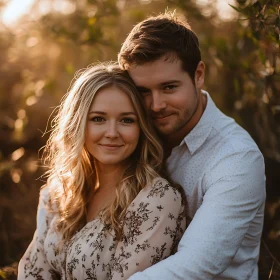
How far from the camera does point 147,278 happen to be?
2402mm

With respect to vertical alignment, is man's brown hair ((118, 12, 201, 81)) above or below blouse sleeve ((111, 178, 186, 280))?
above

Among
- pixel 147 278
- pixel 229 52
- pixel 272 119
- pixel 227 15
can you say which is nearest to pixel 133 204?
pixel 147 278

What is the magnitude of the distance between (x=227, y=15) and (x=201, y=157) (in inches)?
152

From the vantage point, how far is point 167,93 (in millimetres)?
3027

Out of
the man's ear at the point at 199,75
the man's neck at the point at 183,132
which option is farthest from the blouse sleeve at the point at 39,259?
the man's ear at the point at 199,75

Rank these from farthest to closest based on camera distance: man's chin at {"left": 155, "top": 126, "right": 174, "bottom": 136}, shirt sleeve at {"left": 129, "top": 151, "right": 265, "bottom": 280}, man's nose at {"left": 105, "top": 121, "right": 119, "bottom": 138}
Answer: man's chin at {"left": 155, "top": 126, "right": 174, "bottom": 136} → man's nose at {"left": 105, "top": 121, "right": 119, "bottom": 138} → shirt sleeve at {"left": 129, "top": 151, "right": 265, "bottom": 280}

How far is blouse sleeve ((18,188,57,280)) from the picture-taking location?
311 centimetres

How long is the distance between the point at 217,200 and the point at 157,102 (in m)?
0.75

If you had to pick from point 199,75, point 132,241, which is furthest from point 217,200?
point 199,75

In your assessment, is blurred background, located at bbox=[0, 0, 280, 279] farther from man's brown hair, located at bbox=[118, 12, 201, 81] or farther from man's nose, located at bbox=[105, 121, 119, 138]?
man's nose, located at bbox=[105, 121, 119, 138]

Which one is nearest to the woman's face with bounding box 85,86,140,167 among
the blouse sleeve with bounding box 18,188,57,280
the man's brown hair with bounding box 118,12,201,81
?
the man's brown hair with bounding box 118,12,201,81

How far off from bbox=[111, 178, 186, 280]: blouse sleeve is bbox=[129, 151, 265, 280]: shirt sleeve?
128 mm

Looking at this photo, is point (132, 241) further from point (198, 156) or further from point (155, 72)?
point (155, 72)

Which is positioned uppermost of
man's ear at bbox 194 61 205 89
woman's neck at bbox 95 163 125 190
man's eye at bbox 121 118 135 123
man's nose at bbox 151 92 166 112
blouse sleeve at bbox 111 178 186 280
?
man's ear at bbox 194 61 205 89
